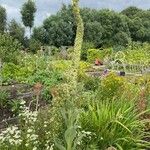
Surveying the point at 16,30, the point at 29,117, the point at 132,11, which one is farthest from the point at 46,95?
the point at 132,11

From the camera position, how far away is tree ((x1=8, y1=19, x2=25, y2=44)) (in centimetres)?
4081

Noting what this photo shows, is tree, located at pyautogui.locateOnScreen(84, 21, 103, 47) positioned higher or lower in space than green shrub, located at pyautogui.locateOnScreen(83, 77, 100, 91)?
higher

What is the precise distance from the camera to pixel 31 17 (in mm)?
43875

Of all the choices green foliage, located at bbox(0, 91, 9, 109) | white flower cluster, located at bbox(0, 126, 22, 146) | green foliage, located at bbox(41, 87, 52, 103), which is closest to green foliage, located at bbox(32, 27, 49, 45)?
green foliage, located at bbox(41, 87, 52, 103)

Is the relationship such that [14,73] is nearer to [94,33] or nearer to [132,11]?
[94,33]

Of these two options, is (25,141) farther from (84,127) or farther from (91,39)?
(91,39)

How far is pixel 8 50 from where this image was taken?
722 inches

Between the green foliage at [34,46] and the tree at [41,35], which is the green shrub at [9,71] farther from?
the tree at [41,35]

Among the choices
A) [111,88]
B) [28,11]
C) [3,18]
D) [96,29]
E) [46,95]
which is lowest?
[46,95]

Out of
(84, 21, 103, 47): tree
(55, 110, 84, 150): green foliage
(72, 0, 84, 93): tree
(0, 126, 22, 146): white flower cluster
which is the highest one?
(84, 21, 103, 47): tree

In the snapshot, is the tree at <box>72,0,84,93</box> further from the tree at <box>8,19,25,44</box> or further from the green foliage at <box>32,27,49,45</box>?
the green foliage at <box>32,27,49,45</box>

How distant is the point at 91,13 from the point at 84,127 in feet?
137

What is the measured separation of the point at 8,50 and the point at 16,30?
22.9 meters

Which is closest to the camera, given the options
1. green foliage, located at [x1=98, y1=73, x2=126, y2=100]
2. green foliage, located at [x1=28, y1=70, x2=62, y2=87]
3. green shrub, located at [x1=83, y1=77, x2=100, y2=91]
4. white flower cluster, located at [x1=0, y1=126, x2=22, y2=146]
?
white flower cluster, located at [x1=0, y1=126, x2=22, y2=146]
